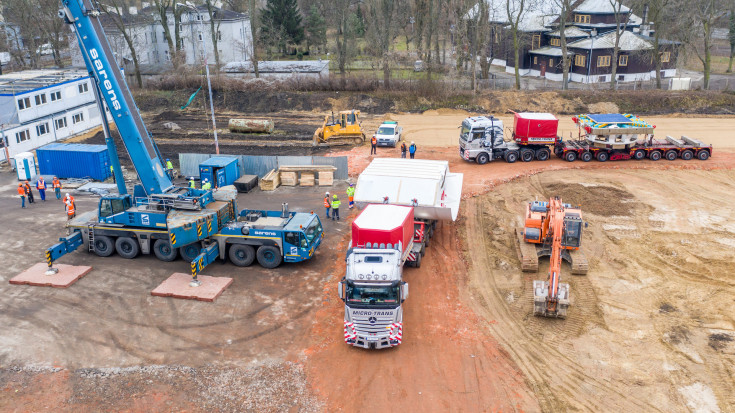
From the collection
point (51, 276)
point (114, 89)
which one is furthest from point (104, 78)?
point (51, 276)

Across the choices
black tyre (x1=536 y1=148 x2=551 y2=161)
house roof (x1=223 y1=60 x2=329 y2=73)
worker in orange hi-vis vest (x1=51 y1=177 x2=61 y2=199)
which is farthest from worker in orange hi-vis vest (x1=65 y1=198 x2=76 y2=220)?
house roof (x1=223 y1=60 x2=329 y2=73)

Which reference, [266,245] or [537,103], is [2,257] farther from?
[537,103]

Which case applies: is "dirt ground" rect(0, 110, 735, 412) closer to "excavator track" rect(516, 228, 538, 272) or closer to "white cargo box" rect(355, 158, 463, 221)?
"excavator track" rect(516, 228, 538, 272)

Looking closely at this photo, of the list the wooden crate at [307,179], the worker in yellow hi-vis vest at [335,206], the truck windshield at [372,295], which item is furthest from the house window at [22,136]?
the truck windshield at [372,295]

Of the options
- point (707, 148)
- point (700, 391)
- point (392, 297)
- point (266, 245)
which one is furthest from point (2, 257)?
point (707, 148)

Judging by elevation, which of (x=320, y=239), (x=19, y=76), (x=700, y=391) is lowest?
(x=700, y=391)

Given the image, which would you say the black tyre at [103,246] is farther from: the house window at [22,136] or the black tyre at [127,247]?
the house window at [22,136]

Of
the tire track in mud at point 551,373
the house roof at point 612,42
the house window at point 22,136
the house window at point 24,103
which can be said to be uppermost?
the house roof at point 612,42
